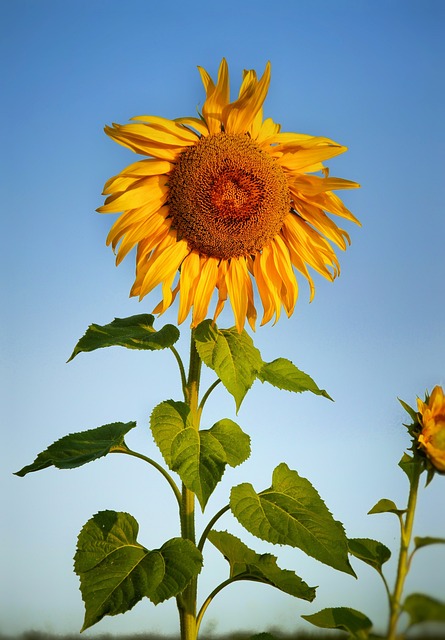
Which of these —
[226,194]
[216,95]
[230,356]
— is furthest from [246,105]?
[230,356]

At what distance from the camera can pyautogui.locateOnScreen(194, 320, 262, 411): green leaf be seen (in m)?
1.68

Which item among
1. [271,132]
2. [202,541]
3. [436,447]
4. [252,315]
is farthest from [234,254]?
[436,447]

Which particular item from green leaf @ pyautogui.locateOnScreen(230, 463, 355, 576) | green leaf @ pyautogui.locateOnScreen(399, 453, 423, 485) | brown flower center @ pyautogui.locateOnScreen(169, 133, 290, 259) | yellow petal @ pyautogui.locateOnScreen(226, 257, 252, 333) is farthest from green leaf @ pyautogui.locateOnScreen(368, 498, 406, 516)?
brown flower center @ pyautogui.locateOnScreen(169, 133, 290, 259)

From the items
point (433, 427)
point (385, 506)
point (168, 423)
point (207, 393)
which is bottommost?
point (385, 506)

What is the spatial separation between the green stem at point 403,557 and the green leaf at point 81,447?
0.72 metres

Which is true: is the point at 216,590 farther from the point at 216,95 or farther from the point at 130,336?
the point at 216,95

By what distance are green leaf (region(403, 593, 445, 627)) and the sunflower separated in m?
1.10

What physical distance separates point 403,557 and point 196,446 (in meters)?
0.71

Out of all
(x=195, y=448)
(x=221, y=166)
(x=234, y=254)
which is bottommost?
(x=195, y=448)

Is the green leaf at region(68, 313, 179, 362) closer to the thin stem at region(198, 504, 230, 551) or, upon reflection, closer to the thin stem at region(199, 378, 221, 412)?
the thin stem at region(199, 378, 221, 412)

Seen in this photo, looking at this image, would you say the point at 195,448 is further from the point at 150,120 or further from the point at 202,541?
the point at 150,120

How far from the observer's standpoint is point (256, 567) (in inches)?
69.6

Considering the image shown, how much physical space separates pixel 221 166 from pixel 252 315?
0.37 meters

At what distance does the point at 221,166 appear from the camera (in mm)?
1779
